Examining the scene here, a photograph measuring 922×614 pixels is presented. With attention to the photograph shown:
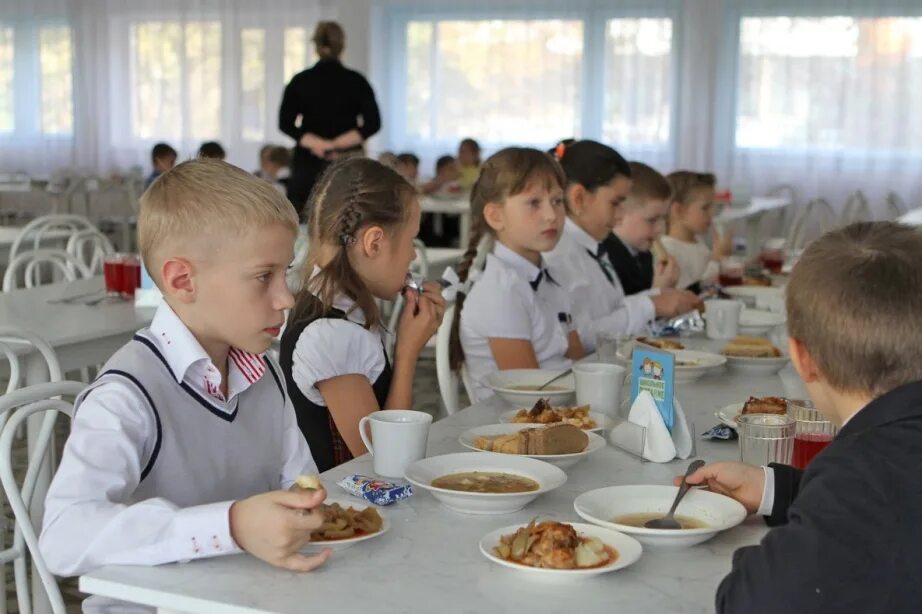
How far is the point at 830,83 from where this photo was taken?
9305 millimetres

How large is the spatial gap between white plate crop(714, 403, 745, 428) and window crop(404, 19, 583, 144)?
8128mm

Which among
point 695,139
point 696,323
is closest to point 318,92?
point 696,323

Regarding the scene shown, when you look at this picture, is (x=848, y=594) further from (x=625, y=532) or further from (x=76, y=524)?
(x=76, y=524)

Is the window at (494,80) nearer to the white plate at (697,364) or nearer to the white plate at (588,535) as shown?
the white plate at (697,364)

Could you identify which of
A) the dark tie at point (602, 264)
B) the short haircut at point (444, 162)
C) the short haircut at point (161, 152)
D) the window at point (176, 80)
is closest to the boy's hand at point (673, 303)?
the dark tie at point (602, 264)

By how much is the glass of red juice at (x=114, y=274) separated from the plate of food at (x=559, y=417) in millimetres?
1790

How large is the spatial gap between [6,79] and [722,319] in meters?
10.4

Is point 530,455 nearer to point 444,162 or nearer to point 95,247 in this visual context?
point 95,247

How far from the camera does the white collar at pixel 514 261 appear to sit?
297cm

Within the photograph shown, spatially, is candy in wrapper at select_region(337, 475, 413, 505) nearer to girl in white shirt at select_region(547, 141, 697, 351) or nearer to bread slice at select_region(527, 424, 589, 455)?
bread slice at select_region(527, 424, 589, 455)

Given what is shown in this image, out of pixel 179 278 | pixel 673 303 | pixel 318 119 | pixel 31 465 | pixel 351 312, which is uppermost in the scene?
pixel 318 119

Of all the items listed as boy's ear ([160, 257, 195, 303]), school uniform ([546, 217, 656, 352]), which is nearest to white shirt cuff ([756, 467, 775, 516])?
boy's ear ([160, 257, 195, 303])

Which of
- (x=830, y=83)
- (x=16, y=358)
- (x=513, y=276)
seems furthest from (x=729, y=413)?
(x=830, y=83)

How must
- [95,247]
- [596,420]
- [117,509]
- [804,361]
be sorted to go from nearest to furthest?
[804,361]
[117,509]
[596,420]
[95,247]
